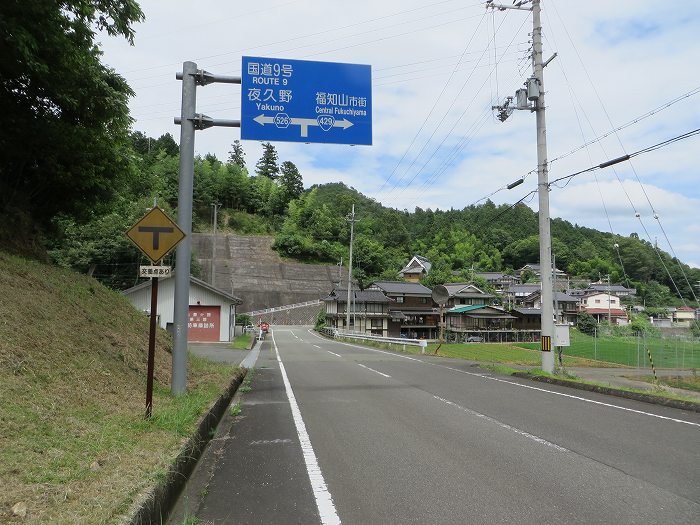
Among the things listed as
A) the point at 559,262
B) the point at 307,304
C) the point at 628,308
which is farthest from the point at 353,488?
the point at 559,262

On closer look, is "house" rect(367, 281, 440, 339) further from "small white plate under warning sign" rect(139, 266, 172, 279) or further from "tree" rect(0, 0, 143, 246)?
"small white plate under warning sign" rect(139, 266, 172, 279)

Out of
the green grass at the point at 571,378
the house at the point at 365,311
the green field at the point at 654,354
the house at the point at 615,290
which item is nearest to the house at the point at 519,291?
the house at the point at 615,290

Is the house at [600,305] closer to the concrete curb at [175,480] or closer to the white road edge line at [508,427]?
the white road edge line at [508,427]

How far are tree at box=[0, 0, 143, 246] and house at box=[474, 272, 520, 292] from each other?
81.0m

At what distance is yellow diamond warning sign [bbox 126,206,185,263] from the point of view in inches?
261

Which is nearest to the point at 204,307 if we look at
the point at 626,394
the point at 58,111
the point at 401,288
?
the point at 58,111

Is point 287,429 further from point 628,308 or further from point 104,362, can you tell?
point 628,308

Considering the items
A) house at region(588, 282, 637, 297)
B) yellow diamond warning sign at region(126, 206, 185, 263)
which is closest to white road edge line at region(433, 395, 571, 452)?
yellow diamond warning sign at region(126, 206, 185, 263)

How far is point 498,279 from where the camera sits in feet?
299

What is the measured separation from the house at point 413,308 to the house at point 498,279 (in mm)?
23473

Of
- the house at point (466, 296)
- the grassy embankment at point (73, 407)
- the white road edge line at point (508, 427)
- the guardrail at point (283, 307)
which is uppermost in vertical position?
the house at point (466, 296)

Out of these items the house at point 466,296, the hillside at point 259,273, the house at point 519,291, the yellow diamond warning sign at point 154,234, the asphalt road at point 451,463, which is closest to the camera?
the asphalt road at point 451,463

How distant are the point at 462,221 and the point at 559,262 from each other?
4525 centimetres

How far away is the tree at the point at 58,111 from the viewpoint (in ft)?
29.4
